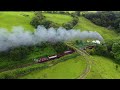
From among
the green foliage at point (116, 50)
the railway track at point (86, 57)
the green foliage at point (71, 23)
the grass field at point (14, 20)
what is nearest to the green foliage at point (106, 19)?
the green foliage at point (71, 23)

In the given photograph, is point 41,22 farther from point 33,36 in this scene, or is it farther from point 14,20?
point 33,36

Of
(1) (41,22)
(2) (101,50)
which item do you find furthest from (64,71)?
(1) (41,22)

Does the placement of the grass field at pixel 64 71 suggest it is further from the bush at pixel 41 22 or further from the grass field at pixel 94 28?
the grass field at pixel 94 28

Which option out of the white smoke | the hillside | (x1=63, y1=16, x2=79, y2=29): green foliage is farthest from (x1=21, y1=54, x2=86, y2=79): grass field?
(x1=63, y1=16, x2=79, y2=29): green foliage

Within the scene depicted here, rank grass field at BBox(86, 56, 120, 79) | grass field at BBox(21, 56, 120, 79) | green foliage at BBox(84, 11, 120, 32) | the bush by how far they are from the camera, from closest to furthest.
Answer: grass field at BBox(21, 56, 120, 79)
grass field at BBox(86, 56, 120, 79)
the bush
green foliage at BBox(84, 11, 120, 32)

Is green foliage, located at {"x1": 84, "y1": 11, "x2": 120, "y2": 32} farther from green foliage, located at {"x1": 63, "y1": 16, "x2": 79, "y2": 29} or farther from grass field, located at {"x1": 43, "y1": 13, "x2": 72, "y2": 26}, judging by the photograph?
grass field, located at {"x1": 43, "y1": 13, "x2": 72, "y2": 26}
